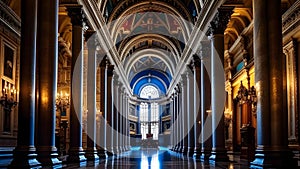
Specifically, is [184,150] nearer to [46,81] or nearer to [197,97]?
[197,97]

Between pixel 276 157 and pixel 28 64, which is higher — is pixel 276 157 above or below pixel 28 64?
below

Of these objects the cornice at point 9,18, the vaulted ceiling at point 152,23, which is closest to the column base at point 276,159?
the vaulted ceiling at point 152,23

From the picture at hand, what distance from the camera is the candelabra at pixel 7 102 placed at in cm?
1515

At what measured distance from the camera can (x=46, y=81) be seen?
38.1 ft

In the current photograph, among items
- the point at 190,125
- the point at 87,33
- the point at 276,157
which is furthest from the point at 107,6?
the point at 276,157

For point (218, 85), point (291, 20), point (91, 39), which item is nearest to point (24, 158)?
point (218, 85)

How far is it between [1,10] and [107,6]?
11.7 m

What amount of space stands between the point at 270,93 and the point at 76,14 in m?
8.94

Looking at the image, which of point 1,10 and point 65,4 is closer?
point 1,10

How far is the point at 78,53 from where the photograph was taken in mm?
16578

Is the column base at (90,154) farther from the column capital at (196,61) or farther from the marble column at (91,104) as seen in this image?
the column capital at (196,61)

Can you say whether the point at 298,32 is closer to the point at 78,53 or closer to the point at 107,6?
the point at 78,53

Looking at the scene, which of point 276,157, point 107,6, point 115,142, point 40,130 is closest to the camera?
point 276,157

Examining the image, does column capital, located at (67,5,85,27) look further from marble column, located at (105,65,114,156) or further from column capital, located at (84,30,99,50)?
marble column, located at (105,65,114,156)
